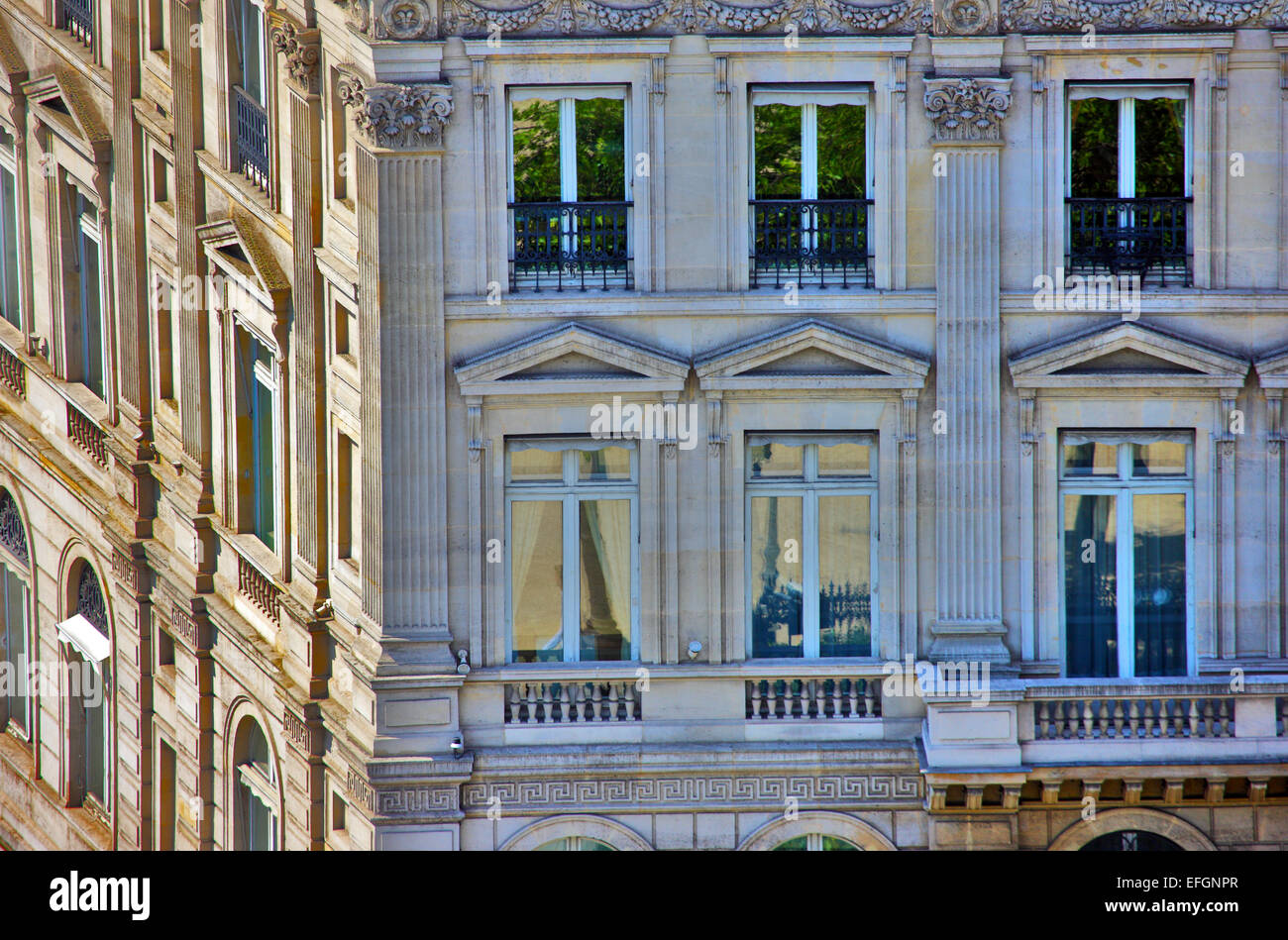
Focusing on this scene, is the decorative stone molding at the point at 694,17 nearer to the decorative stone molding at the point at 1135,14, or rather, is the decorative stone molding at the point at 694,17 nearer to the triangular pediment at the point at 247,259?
the decorative stone molding at the point at 1135,14

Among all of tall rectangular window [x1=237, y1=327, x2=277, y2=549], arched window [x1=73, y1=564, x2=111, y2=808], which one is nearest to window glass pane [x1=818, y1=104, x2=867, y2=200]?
tall rectangular window [x1=237, y1=327, x2=277, y2=549]

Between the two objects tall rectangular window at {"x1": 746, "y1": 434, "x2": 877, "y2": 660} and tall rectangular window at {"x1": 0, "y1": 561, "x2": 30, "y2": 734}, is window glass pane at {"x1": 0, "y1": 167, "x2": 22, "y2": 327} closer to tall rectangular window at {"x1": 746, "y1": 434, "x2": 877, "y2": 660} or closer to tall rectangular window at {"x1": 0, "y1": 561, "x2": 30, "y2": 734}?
tall rectangular window at {"x1": 0, "y1": 561, "x2": 30, "y2": 734}

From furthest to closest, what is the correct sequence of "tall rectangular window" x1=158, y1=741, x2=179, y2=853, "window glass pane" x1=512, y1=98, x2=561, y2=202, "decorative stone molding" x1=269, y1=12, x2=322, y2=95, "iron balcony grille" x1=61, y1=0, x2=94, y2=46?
1. "iron balcony grille" x1=61, y1=0, x2=94, y2=46
2. "tall rectangular window" x1=158, y1=741, x2=179, y2=853
3. "decorative stone molding" x1=269, y1=12, x2=322, y2=95
4. "window glass pane" x1=512, y1=98, x2=561, y2=202

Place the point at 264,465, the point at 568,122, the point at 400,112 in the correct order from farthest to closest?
the point at 264,465, the point at 568,122, the point at 400,112

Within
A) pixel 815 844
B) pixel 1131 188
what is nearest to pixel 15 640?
pixel 815 844

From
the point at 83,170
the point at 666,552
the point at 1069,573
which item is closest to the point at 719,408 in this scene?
the point at 666,552

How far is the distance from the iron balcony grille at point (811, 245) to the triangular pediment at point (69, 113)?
15.0 m

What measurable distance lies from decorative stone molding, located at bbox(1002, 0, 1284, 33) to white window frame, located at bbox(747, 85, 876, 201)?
2.19 metres

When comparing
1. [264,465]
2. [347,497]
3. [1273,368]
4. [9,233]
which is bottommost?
[347,497]

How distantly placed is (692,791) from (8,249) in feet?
69.2

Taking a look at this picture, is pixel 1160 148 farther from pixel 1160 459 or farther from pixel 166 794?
pixel 166 794

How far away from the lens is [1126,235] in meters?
47.3

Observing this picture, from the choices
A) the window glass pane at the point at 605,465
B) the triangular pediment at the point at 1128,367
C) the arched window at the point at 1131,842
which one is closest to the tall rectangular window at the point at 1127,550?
the triangular pediment at the point at 1128,367

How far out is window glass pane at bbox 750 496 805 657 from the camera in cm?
4769
